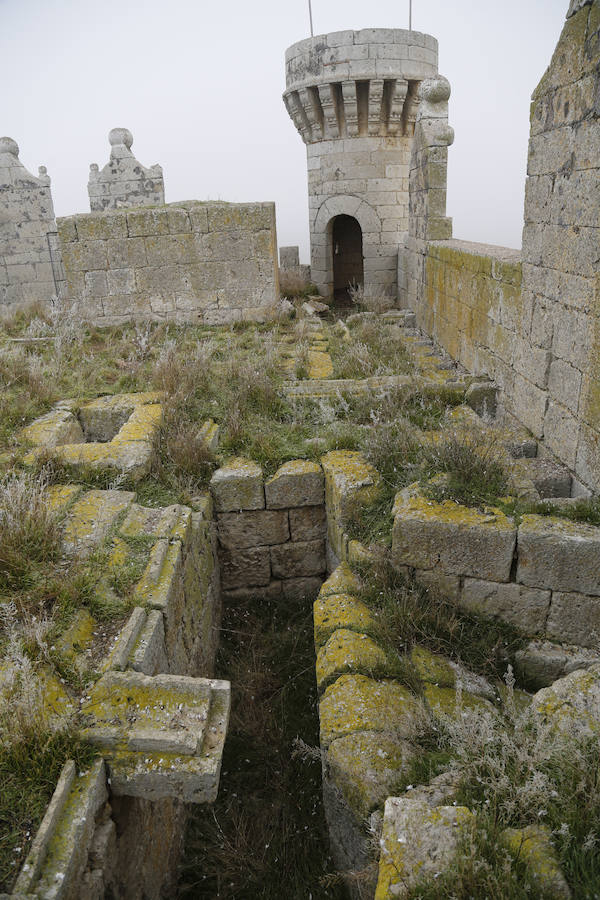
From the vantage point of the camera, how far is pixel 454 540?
331 centimetres

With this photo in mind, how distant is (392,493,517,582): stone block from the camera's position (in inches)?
128

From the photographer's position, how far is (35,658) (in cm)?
255

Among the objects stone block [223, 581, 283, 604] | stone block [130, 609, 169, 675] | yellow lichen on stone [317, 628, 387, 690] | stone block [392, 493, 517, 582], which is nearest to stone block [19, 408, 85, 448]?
stone block [223, 581, 283, 604]

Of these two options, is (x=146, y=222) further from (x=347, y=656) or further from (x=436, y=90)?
(x=347, y=656)

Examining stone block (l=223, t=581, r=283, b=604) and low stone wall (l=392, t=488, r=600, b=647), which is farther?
stone block (l=223, t=581, r=283, b=604)

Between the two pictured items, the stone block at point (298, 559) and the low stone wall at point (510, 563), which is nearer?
the low stone wall at point (510, 563)

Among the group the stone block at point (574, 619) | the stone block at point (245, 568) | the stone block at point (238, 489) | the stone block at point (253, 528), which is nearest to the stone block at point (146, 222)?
the stone block at point (238, 489)

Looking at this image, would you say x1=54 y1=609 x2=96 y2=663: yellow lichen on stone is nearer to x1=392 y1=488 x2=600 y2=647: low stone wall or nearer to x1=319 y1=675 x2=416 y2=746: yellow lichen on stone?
x1=319 y1=675 x2=416 y2=746: yellow lichen on stone

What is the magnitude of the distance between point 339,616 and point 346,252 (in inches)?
508

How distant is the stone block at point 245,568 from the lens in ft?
16.1

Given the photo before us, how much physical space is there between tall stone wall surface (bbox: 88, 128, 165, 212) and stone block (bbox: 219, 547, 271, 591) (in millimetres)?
9797

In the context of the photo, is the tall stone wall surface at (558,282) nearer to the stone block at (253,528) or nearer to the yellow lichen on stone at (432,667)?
the yellow lichen on stone at (432,667)

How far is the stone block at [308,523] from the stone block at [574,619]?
1.97 meters

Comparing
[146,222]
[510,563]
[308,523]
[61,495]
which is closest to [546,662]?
[510,563]
